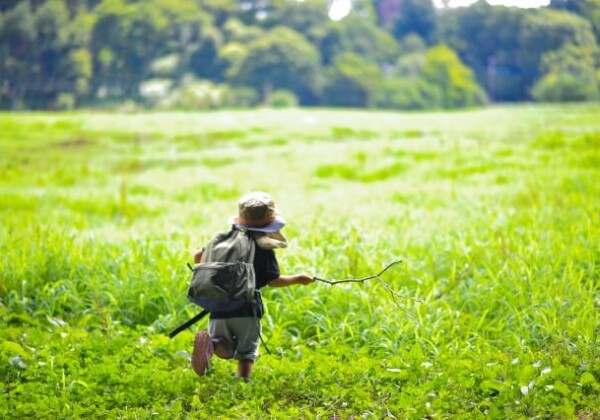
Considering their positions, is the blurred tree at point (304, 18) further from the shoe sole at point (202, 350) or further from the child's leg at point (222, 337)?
the shoe sole at point (202, 350)

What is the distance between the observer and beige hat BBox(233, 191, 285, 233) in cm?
432

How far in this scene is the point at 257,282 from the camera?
14.5ft

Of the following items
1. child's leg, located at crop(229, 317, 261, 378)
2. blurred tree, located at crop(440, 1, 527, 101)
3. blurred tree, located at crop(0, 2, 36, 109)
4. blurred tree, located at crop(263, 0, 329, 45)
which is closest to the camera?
child's leg, located at crop(229, 317, 261, 378)

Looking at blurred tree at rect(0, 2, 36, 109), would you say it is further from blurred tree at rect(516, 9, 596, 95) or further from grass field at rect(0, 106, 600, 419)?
blurred tree at rect(516, 9, 596, 95)

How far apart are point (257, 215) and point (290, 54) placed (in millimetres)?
40577

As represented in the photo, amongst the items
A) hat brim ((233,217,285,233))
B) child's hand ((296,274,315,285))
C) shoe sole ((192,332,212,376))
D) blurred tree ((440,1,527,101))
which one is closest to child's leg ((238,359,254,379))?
shoe sole ((192,332,212,376))

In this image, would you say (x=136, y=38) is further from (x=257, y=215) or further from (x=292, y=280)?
(x=292, y=280)

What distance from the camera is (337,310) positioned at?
569cm

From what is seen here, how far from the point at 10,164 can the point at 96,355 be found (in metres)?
16.0

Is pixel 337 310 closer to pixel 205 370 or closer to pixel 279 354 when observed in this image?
pixel 279 354

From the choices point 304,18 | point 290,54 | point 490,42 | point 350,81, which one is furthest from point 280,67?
point 490,42

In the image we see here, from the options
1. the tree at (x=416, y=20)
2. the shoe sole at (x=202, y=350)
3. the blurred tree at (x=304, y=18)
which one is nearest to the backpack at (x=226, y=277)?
the shoe sole at (x=202, y=350)

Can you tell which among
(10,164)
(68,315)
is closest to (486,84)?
(10,164)

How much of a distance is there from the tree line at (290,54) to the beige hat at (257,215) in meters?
21.4
